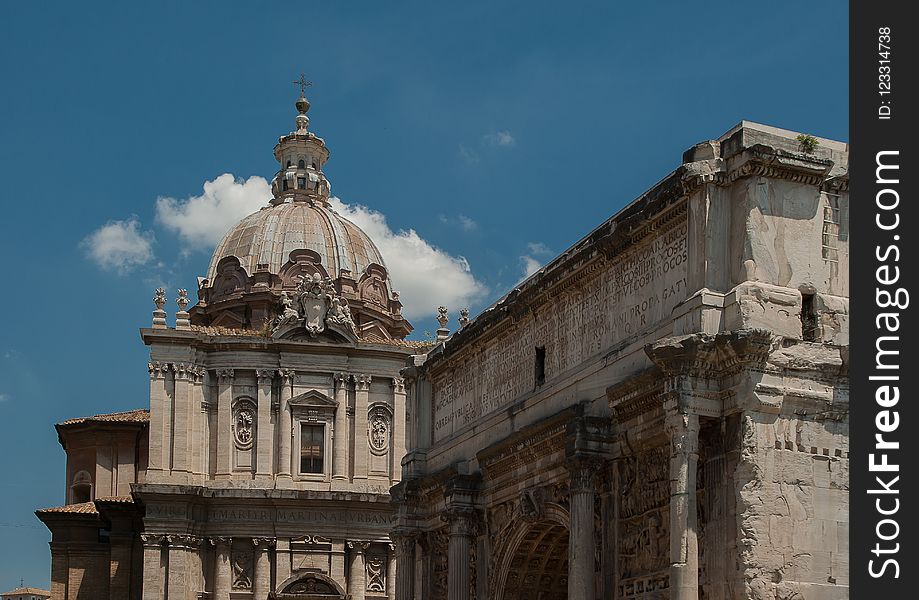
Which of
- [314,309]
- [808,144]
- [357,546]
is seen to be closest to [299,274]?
[314,309]

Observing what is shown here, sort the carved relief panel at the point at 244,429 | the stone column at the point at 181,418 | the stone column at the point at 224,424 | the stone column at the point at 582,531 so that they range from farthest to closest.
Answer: the carved relief panel at the point at 244,429
the stone column at the point at 224,424
the stone column at the point at 181,418
the stone column at the point at 582,531

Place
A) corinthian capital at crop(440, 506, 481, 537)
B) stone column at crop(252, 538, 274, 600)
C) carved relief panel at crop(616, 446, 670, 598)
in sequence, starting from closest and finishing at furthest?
carved relief panel at crop(616, 446, 670, 598)
corinthian capital at crop(440, 506, 481, 537)
stone column at crop(252, 538, 274, 600)

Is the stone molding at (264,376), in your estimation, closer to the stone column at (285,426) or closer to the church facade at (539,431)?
the church facade at (539,431)

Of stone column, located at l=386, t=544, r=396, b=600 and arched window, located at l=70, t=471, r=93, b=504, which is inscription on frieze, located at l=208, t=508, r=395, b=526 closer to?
stone column, located at l=386, t=544, r=396, b=600

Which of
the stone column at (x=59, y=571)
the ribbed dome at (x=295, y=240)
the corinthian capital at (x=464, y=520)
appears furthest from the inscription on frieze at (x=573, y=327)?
the stone column at (x=59, y=571)

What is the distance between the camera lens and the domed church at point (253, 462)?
43.8 metres

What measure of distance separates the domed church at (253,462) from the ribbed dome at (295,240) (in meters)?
0.95

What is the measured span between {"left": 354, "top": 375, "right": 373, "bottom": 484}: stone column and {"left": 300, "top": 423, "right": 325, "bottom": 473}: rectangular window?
1.11 meters

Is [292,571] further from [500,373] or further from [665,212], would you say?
[665,212]

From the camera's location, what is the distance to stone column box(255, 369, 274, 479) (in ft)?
147

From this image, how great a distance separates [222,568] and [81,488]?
8.97m

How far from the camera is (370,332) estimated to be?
49812 millimetres

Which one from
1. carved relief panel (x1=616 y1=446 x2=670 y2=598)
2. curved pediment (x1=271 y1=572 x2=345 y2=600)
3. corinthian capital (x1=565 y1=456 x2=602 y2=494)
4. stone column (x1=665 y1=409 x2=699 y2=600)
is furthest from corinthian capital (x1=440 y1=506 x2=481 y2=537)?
curved pediment (x1=271 y1=572 x2=345 y2=600)
